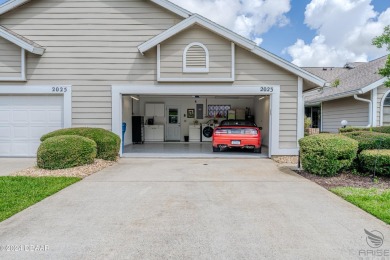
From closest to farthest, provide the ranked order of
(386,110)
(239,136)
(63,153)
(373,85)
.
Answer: (63,153), (239,136), (373,85), (386,110)

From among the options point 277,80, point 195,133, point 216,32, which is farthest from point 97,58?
point 195,133

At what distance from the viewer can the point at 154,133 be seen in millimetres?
16375

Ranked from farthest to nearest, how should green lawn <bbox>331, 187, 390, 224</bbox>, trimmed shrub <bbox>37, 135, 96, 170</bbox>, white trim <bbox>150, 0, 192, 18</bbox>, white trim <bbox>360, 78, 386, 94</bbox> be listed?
white trim <bbox>360, 78, 386, 94</bbox>
white trim <bbox>150, 0, 192, 18</bbox>
trimmed shrub <bbox>37, 135, 96, 170</bbox>
green lawn <bbox>331, 187, 390, 224</bbox>

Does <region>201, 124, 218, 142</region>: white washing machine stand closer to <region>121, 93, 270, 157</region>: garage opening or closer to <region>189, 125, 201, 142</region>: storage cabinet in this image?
<region>121, 93, 270, 157</region>: garage opening

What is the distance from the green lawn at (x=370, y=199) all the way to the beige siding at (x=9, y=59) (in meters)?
10.6

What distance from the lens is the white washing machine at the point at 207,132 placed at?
644 inches

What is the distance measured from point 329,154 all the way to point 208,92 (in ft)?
15.3

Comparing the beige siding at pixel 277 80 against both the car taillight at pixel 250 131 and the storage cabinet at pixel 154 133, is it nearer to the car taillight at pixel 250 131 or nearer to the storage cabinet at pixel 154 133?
the car taillight at pixel 250 131

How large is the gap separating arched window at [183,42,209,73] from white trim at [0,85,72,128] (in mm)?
4341

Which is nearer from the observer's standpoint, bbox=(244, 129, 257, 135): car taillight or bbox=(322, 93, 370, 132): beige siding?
bbox=(244, 129, 257, 135): car taillight

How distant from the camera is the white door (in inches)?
661

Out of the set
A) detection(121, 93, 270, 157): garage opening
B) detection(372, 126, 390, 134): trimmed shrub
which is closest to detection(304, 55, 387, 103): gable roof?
detection(372, 126, 390, 134): trimmed shrub

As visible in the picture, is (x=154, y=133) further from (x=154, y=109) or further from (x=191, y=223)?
(x=191, y=223)

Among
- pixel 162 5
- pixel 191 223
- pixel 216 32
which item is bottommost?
pixel 191 223
